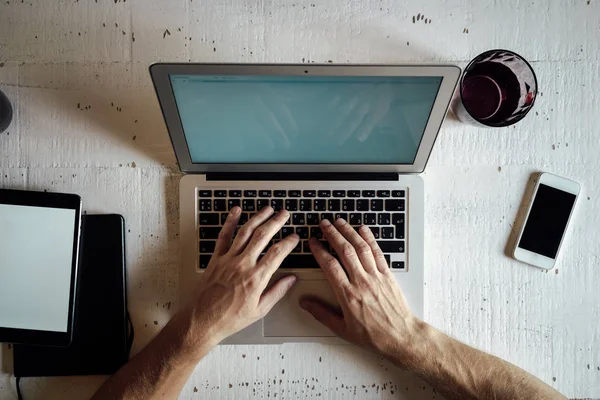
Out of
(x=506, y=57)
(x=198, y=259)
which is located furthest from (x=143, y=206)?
(x=506, y=57)

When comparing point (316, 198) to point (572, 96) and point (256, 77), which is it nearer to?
point (256, 77)

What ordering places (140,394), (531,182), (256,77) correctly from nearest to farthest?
(256,77) < (140,394) < (531,182)

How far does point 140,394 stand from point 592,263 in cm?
99

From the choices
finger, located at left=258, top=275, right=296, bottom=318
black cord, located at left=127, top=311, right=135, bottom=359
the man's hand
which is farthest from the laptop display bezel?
black cord, located at left=127, top=311, right=135, bottom=359

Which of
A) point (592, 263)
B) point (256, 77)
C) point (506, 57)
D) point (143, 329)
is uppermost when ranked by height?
point (506, 57)

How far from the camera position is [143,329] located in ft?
2.91

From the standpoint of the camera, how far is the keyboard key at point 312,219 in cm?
85

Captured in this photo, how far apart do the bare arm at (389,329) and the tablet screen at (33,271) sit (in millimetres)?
497

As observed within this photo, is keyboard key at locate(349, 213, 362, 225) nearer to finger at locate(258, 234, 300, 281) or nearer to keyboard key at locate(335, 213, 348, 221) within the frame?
keyboard key at locate(335, 213, 348, 221)

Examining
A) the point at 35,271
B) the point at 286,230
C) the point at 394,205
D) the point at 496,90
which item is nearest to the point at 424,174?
the point at 394,205

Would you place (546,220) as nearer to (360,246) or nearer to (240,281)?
(360,246)

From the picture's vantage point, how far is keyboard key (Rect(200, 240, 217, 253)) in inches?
33.5

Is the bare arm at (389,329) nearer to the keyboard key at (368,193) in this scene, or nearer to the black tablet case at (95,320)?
the keyboard key at (368,193)

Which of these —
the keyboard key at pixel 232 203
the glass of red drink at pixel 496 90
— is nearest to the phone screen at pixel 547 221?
the glass of red drink at pixel 496 90
